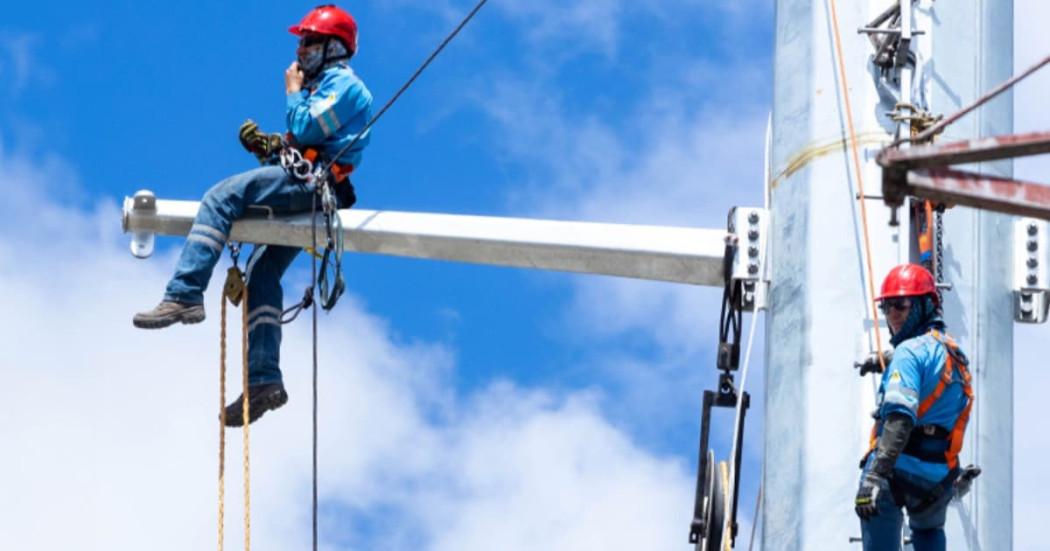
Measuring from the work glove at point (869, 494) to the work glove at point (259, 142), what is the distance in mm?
4694

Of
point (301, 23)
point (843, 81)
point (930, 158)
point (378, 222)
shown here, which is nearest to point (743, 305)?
point (843, 81)

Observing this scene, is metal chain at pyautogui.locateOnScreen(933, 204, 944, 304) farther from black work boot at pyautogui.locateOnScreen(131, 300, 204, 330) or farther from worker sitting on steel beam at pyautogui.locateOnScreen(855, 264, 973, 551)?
black work boot at pyautogui.locateOnScreen(131, 300, 204, 330)

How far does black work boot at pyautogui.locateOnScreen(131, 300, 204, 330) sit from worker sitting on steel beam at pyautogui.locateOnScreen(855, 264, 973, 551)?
4093mm

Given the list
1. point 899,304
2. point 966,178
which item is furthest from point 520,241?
point 966,178

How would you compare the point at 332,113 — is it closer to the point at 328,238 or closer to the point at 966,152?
the point at 328,238

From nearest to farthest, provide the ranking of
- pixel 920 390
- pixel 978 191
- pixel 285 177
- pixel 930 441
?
pixel 978 191
pixel 920 390
pixel 930 441
pixel 285 177

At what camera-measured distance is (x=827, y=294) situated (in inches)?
492

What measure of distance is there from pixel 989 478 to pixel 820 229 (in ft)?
4.79

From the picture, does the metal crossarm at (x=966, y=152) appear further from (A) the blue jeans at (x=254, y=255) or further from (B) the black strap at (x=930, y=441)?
(A) the blue jeans at (x=254, y=255)

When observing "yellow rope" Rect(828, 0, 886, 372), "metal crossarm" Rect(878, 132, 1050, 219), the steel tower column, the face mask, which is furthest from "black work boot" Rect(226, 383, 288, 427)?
"metal crossarm" Rect(878, 132, 1050, 219)

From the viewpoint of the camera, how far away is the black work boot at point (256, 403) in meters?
14.9

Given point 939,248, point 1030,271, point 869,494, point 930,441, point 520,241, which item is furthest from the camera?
point 520,241

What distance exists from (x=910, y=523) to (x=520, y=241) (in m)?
2.83

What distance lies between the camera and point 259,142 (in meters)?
14.9
